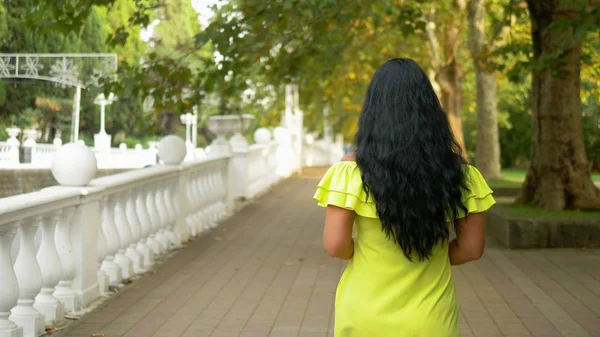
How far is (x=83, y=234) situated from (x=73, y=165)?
546mm

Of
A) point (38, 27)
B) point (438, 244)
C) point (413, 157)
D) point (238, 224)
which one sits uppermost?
point (38, 27)

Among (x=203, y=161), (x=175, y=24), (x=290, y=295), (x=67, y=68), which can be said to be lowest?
(x=290, y=295)

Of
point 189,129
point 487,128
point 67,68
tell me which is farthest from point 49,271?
→ point 487,128

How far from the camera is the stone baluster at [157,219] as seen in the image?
39.4 feet

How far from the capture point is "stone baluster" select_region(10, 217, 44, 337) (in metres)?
7.25

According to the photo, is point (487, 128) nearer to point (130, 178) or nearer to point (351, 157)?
point (130, 178)

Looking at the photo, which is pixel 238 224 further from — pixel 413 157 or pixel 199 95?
pixel 413 157

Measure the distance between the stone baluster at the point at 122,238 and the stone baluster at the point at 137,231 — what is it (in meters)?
0.32

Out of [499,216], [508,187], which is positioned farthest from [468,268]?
[508,187]

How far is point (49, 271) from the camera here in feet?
26.0

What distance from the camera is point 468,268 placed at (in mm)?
11445

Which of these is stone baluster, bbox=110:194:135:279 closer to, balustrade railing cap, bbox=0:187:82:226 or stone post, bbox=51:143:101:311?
stone post, bbox=51:143:101:311

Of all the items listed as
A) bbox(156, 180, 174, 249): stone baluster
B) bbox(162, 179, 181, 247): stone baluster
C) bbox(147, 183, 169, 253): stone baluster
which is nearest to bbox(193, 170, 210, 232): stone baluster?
bbox(162, 179, 181, 247): stone baluster

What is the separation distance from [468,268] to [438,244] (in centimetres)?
758
